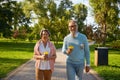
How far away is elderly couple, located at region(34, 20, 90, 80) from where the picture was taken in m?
7.99

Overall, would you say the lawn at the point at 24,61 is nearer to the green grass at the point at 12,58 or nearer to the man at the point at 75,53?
the green grass at the point at 12,58

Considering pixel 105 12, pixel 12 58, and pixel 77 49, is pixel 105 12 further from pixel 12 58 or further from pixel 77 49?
pixel 77 49

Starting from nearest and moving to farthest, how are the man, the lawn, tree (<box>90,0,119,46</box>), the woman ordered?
the man → the woman → the lawn → tree (<box>90,0,119,46</box>)

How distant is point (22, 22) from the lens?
3497 inches

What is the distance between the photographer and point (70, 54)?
8.00 meters

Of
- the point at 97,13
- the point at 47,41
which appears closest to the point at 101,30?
the point at 97,13

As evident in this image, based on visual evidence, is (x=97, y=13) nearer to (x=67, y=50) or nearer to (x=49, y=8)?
(x=49, y=8)

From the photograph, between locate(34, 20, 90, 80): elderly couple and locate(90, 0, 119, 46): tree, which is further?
locate(90, 0, 119, 46): tree

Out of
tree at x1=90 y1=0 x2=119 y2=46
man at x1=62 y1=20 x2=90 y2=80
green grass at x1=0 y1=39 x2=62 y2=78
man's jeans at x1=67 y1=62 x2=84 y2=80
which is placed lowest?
green grass at x1=0 y1=39 x2=62 y2=78

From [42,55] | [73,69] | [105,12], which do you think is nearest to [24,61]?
[42,55]

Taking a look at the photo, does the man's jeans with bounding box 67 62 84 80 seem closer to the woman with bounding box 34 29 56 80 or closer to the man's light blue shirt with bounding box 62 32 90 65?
the man's light blue shirt with bounding box 62 32 90 65

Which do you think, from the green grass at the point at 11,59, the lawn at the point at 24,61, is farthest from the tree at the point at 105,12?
the lawn at the point at 24,61

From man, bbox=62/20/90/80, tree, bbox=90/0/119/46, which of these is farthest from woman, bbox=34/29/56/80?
tree, bbox=90/0/119/46

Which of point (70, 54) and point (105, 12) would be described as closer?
point (70, 54)
